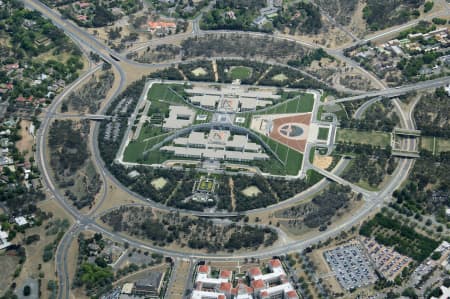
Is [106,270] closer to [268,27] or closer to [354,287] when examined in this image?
[354,287]

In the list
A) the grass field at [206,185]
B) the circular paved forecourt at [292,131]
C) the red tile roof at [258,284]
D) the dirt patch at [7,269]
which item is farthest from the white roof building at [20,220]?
the circular paved forecourt at [292,131]

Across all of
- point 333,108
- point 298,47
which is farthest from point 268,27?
point 333,108

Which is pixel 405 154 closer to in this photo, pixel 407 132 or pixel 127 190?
pixel 407 132

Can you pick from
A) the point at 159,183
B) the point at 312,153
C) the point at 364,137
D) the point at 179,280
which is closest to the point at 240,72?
the point at 312,153

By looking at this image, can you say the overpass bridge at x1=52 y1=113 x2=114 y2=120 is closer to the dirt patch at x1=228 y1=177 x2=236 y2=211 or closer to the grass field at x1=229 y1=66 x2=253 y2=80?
the grass field at x1=229 y1=66 x2=253 y2=80

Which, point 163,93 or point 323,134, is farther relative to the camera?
point 163,93

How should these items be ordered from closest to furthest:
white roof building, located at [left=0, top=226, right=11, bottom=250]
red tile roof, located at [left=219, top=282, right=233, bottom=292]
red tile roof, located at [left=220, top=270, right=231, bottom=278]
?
red tile roof, located at [left=219, top=282, right=233, bottom=292], red tile roof, located at [left=220, top=270, right=231, bottom=278], white roof building, located at [left=0, top=226, right=11, bottom=250]

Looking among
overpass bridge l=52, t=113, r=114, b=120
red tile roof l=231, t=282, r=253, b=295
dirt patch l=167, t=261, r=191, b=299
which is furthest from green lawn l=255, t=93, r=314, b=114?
red tile roof l=231, t=282, r=253, b=295
